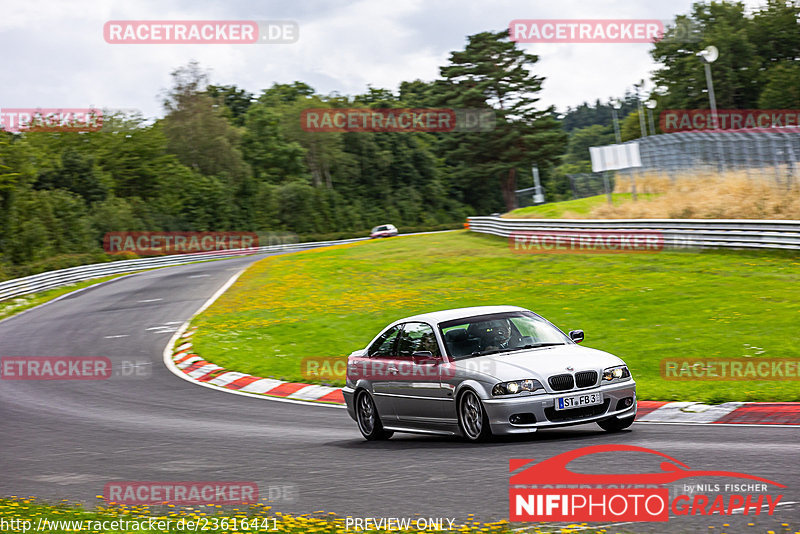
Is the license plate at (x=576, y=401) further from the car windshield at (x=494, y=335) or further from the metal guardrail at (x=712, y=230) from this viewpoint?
the metal guardrail at (x=712, y=230)

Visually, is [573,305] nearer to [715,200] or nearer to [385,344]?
[385,344]

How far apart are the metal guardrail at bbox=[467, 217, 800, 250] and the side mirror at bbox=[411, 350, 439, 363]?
16990mm

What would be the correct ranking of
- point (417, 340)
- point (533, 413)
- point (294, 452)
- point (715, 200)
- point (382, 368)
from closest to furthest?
point (533, 413)
point (294, 452)
point (417, 340)
point (382, 368)
point (715, 200)

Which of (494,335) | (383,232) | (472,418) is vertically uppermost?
(494,335)

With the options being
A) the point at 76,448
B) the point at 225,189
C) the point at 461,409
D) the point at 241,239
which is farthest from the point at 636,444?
the point at 225,189

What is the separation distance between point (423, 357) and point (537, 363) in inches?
53.8

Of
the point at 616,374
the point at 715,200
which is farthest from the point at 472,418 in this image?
the point at 715,200

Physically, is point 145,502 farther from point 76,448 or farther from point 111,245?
point 111,245

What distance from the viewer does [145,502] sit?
7.32 metres

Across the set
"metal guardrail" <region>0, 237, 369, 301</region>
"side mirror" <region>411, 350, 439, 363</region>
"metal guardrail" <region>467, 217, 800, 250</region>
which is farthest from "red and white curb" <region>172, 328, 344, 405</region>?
Answer: "metal guardrail" <region>0, 237, 369, 301</region>

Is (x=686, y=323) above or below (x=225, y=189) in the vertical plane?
below

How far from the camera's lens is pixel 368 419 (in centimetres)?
1102

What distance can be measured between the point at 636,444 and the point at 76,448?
631cm

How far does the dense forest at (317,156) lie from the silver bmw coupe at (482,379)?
1764 inches
